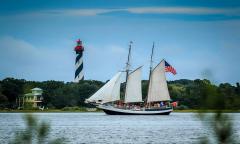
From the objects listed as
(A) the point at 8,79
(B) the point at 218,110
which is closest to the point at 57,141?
(B) the point at 218,110

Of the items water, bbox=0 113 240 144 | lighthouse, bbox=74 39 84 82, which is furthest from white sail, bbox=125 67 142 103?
lighthouse, bbox=74 39 84 82

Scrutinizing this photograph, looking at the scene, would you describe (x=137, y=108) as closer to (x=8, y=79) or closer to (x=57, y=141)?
(x=8, y=79)

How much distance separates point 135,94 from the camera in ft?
299

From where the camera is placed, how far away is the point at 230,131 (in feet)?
20.9

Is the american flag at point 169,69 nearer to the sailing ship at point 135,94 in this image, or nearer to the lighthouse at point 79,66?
the sailing ship at point 135,94

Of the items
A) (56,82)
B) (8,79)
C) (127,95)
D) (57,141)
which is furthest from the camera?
(56,82)

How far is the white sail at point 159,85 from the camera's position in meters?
88.3

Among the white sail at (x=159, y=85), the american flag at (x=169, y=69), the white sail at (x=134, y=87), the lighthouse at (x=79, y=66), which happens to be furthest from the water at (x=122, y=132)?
the lighthouse at (x=79, y=66)

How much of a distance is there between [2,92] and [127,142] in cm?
9402

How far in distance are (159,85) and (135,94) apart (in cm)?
423

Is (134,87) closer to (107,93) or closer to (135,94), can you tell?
(135,94)

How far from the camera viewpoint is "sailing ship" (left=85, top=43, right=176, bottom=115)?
8894 centimetres

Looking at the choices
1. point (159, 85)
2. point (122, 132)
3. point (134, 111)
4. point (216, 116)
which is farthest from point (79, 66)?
point (216, 116)

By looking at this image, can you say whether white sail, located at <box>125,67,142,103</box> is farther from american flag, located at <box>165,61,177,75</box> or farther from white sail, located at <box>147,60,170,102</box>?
american flag, located at <box>165,61,177,75</box>
